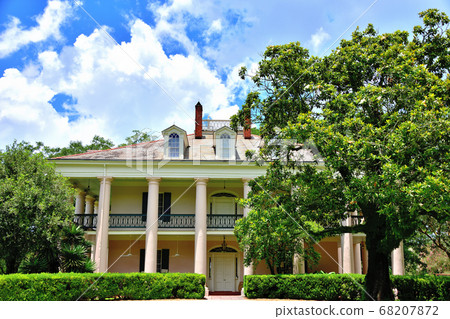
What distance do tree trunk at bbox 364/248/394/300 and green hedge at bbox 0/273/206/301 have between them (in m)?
8.07

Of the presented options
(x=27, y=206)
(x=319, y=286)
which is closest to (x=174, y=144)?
(x=27, y=206)

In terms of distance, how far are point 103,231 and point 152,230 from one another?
2.77 meters

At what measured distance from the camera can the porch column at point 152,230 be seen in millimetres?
22484

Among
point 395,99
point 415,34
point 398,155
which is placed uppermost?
point 415,34

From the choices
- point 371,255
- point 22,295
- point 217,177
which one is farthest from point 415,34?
point 22,295

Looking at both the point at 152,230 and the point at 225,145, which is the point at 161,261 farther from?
the point at 225,145

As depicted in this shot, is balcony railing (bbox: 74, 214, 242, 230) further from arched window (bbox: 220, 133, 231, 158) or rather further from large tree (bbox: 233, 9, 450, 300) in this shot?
large tree (bbox: 233, 9, 450, 300)

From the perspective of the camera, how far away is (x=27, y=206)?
57.8 feet

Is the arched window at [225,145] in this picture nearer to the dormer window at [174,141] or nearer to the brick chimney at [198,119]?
the dormer window at [174,141]

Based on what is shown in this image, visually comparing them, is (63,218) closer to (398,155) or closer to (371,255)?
(371,255)

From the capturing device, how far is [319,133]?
41.8 feet

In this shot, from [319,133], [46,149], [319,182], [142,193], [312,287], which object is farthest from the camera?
[46,149]

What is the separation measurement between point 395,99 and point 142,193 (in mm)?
18757

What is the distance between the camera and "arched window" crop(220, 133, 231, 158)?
2492cm
